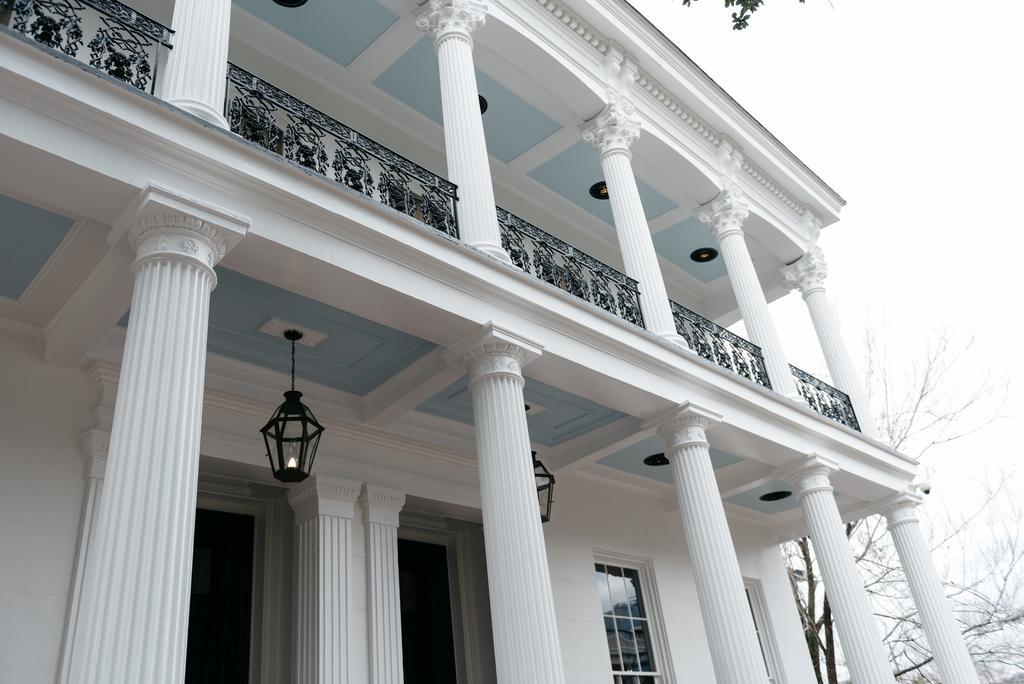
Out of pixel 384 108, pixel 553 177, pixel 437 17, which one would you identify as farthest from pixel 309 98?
pixel 553 177

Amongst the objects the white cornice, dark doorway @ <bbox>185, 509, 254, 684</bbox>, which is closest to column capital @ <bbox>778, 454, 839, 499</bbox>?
the white cornice

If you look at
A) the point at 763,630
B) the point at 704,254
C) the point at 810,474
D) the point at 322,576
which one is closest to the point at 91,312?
the point at 322,576

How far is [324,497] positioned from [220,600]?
163 centimetres

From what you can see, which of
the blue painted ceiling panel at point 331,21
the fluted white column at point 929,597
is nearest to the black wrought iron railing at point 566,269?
the blue painted ceiling panel at point 331,21

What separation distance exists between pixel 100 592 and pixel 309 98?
7.59 metres

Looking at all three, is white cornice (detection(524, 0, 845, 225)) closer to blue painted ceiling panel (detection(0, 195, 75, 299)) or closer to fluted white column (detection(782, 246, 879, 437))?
fluted white column (detection(782, 246, 879, 437))

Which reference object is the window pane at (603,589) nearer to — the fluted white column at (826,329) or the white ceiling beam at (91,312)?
the fluted white column at (826,329)

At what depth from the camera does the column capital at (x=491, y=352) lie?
23.8 ft

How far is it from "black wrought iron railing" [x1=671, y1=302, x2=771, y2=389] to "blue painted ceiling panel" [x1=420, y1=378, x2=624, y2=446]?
173 cm

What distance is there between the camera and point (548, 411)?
1009 cm

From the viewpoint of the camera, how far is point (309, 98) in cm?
1045

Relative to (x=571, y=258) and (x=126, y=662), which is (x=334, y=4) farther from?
(x=126, y=662)

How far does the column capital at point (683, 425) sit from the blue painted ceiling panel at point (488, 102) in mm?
4637

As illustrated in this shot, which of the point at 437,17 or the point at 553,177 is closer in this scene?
the point at 437,17
